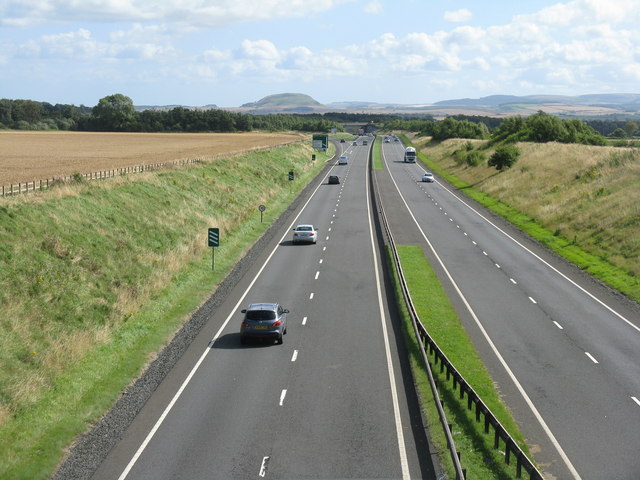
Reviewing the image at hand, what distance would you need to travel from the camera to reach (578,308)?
34.8 meters

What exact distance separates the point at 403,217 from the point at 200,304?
3509 centimetres

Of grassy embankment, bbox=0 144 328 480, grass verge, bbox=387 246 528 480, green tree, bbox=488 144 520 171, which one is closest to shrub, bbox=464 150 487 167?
green tree, bbox=488 144 520 171

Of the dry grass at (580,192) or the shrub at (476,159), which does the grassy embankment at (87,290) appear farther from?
the shrub at (476,159)

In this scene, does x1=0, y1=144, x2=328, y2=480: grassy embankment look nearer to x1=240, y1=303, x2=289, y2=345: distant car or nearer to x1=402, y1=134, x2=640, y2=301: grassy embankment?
x1=240, y1=303, x2=289, y2=345: distant car

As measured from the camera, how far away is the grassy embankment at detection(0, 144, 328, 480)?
20.6 metres

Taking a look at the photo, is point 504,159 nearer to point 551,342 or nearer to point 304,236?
point 304,236

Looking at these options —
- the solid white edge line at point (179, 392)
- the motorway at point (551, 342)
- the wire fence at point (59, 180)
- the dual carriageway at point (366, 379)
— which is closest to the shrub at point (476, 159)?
the wire fence at point (59, 180)

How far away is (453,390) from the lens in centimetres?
2262

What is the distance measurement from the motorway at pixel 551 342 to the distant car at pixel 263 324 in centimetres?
816

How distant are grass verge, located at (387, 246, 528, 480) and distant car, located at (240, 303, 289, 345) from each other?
17.3 ft

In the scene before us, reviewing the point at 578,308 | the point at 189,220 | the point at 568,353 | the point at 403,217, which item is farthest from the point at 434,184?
the point at 568,353

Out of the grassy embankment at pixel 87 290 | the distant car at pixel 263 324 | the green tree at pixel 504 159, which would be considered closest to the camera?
the grassy embankment at pixel 87 290

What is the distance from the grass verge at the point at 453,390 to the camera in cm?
1762

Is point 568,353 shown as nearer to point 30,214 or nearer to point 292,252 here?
point 292,252
